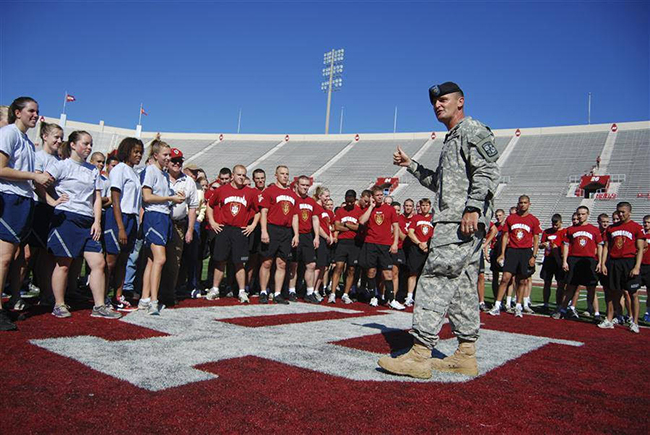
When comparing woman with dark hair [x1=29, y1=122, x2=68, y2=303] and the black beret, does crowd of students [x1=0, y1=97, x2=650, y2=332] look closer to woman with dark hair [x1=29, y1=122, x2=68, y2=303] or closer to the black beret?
woman with dark hair [x1=29, y1=122, x2=68, y2=303]

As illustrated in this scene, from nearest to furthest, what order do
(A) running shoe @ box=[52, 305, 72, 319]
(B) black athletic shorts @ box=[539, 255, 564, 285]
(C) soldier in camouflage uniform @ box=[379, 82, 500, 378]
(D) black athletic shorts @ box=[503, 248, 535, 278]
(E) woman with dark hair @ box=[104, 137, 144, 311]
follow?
1. (C) soldier in camouflage uniform @ box=[379, 82, 500, 378]
2. (A) running shoe @ box=[52, 305, 72, 319]
3. (E) woman with dark hair @ box=[104, 137, 144, 311]
4. (D) black athletic shorts @ box=[503, 248, 535, 278]
5. (B) black athletic shorts @ box=[539, 255, 564, 285]

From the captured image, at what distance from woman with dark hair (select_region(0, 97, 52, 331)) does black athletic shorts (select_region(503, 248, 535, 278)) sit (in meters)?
7.27

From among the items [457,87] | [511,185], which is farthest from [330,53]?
[457,87]

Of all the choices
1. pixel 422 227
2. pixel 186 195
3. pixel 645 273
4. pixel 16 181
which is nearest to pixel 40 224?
pixel 16 181

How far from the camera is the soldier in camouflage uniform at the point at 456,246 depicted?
3.32 metres

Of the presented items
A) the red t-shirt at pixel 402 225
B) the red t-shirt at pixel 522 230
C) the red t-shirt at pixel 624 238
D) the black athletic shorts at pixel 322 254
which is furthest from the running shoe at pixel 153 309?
the red t-shirt at pixel 624 238

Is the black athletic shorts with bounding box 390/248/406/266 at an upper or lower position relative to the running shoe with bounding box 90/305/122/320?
upper

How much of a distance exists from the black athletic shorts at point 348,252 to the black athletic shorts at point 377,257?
233 millimetres

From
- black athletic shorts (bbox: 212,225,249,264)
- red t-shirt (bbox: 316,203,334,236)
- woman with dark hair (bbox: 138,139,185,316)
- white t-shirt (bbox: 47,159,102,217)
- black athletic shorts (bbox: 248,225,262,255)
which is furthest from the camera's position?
red t-shirt (bbox: 316,203,334,236)

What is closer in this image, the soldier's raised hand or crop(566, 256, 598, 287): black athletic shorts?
the soldier's raised hand

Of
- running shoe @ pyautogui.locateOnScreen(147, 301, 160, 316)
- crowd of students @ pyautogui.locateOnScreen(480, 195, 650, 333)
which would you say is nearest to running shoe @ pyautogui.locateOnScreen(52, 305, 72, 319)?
running shoe @ pyautogui.locateOnScreen(147, 301, 160, 316)

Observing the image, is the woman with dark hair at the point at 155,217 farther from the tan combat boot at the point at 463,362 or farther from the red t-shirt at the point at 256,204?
the tan combat boot at the point at 463,362

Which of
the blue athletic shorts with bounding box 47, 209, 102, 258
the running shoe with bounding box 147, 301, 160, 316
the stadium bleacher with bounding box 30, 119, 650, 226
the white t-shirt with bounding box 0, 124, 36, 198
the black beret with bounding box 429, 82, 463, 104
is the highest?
the stadium bleacher with bounding box 30, 119, 650, 226

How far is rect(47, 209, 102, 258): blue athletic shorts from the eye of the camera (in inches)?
175
